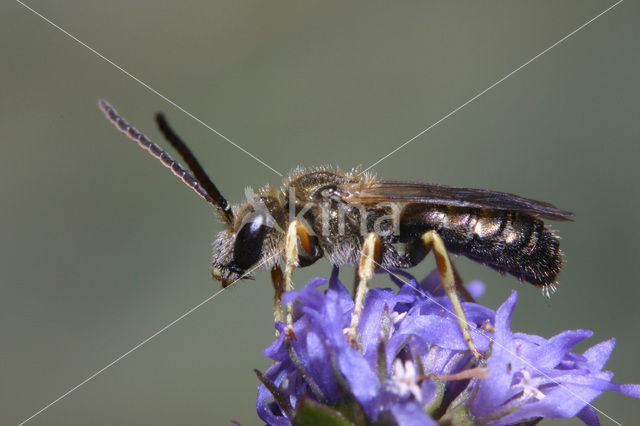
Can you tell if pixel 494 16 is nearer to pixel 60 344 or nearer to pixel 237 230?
pixel 60 344

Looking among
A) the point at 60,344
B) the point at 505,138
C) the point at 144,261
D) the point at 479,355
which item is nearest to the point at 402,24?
the point at 505,138

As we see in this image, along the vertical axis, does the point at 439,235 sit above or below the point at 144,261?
below

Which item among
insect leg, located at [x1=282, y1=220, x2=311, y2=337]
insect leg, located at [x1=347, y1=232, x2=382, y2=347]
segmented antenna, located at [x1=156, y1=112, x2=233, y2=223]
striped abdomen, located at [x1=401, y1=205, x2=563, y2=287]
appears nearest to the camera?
insect leg, located at [x1=347, y1=232, x2=382, y2=347]

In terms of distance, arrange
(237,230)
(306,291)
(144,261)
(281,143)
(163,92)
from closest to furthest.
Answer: (306,291)
(237,230)
(144,261)
(281,143)
(163,92)

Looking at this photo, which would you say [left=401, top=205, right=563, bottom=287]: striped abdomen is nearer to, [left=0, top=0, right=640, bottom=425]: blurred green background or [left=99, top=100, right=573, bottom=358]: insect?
[left=99, top=100, right=573, bottom=358]: insect

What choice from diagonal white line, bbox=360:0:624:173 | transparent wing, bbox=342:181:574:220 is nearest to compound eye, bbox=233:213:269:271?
transparent wing, bbox=342:181:574:220

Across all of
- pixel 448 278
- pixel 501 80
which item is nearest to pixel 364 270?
pixel 448 278

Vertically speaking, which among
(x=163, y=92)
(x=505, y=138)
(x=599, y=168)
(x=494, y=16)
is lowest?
(x=599, y=168)
